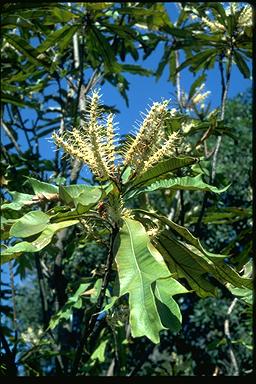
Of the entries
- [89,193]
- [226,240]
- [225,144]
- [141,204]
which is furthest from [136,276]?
[225,144]

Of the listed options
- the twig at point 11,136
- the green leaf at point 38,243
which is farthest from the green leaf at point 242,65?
the green leaf at point 38,243

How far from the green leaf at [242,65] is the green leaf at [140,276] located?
2.41 m

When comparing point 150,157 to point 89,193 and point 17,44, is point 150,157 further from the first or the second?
point 17,44

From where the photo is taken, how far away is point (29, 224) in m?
1.64

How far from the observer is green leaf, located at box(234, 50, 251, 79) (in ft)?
12.7

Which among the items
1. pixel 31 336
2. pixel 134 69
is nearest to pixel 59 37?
pixel 134 69

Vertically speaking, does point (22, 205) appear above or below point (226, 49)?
below

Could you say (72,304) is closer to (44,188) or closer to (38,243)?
(44,188)

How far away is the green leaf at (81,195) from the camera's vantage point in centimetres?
170

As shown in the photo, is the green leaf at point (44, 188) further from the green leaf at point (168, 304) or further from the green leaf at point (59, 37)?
the green leaf at point (59, 37)

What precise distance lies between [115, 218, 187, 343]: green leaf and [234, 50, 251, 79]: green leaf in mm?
2406

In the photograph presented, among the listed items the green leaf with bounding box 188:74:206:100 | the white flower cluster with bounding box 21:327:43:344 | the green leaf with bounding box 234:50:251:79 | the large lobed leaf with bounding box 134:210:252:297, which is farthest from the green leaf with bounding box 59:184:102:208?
the white flower cluster with bounding box 21:327:43:344

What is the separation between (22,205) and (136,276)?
2.03 ft

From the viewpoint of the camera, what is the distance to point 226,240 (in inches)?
440
